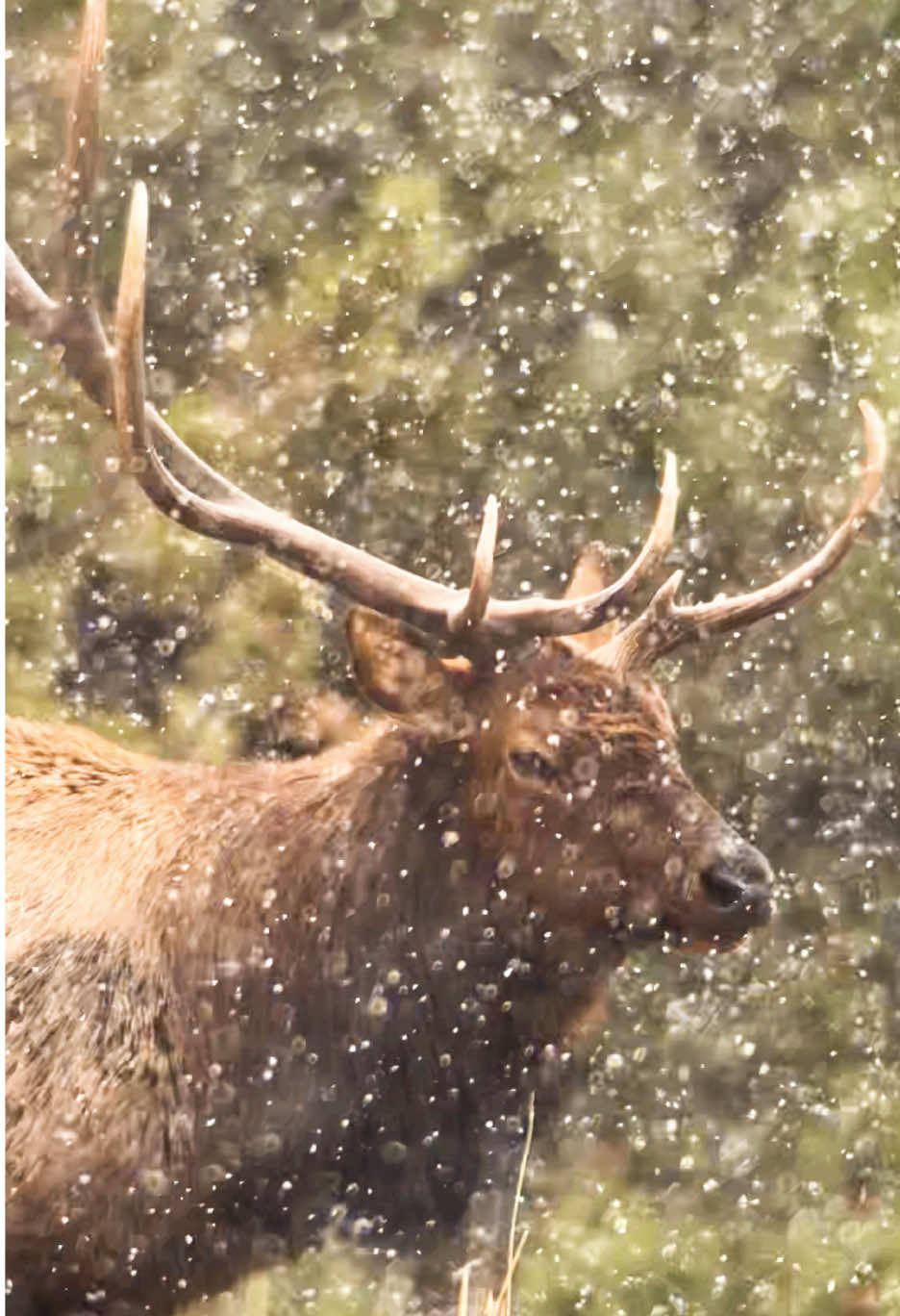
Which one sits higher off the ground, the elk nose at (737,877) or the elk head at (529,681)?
the elk head at (529,681)

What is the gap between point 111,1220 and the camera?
1.51m

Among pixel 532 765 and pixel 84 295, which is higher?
pixel 84 295

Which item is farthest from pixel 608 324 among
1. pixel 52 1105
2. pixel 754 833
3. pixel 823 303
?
pixel 52 1105

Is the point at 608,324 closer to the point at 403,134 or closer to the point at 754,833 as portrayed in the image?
the point at 403,134

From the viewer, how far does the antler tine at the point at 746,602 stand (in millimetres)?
1643

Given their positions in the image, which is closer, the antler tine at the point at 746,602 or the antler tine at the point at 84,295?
the antler tine at the point at 84,295

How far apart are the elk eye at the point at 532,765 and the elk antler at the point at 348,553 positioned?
11 centimetres

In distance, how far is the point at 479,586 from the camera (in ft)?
5.06

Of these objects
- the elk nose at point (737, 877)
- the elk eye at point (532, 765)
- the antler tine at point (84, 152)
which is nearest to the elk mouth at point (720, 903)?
the elk nose at point (737, 877)

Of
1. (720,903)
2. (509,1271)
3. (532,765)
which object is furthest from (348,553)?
(509,1271)

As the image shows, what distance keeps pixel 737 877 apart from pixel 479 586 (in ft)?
1.14

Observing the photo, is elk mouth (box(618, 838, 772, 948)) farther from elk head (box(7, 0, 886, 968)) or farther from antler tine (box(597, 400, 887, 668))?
antler tine (box(597, 400, 887, 668))

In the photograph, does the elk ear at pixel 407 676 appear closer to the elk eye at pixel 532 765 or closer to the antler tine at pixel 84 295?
the elk eye at pixel 532 765

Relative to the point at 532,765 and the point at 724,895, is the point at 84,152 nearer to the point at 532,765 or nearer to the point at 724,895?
the point at 532,765
